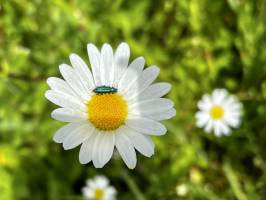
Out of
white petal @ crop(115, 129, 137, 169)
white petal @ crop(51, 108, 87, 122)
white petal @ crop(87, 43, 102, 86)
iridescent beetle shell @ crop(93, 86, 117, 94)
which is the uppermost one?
white petal @ crop(87, 43, 102, 86)

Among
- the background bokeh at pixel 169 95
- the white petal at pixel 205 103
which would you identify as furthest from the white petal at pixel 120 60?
the white petal at pixel 205 103

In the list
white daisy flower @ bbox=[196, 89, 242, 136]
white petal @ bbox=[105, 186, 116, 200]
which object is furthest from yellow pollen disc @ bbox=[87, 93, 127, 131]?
white petal @ bbox=[105, 186, 116, 200]

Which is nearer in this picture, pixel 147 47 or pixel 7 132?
pixel 7 132

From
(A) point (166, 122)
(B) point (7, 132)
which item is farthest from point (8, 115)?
(A) point (166, 122)

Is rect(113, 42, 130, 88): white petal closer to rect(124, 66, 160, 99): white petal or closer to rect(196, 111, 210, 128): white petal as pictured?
rect(124, 66, 160, 99): white petal

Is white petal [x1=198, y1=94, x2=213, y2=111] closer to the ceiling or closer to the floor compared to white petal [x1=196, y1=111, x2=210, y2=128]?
closer to the ceiling

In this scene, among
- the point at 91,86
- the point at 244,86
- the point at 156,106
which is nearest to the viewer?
the point at 156,106

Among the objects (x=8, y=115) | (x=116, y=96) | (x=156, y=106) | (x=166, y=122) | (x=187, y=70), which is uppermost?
(x=187, y=70)

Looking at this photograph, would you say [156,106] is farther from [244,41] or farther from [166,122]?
[244,41]

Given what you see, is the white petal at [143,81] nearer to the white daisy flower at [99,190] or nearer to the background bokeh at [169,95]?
the background bokeh at [169,95]
